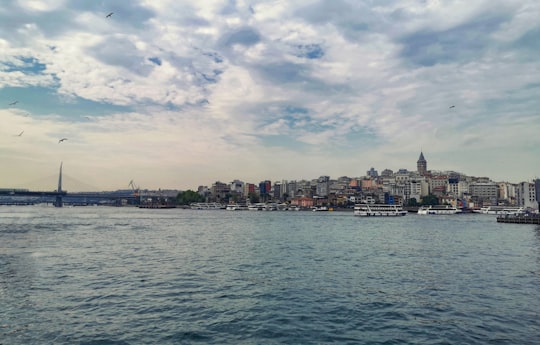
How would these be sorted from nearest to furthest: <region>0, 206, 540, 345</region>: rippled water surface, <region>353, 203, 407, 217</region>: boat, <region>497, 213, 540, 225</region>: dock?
1. <region>0, 206, 540, 345</region>: rippled water surface
2. <region>497, 213, 540, 225</region>: dock
3. <region>353, 203, 407, 217</region>: boat

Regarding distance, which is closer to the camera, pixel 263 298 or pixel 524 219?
pixel 263 298

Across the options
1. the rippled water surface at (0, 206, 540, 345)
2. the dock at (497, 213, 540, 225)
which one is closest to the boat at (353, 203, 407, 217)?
the dock at (497, 213, 540, 225)

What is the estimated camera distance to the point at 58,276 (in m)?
25.0

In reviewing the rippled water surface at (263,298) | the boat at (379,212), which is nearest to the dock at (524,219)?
the boat at (379,212)

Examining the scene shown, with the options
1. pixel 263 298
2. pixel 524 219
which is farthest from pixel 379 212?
pixel 263 298

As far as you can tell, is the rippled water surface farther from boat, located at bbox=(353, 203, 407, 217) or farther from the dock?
boat, located at bbox=(353, 203, 407, 217)

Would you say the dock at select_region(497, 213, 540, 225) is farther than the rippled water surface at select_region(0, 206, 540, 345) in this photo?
Yes

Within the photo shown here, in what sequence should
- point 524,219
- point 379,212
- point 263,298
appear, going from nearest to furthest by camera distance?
point 263,298 < point 524,219 < point 379,212

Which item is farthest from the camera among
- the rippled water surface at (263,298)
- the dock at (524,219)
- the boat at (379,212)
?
the boat at (379,212)

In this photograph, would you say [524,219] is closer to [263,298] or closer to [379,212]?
[379,212]

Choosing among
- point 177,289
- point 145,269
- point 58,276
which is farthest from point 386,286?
point 58,276

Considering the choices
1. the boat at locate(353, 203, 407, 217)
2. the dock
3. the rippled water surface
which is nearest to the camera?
the rippled water surface

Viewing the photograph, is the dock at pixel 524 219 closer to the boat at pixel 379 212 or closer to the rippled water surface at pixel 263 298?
the boat at pixel 379 212

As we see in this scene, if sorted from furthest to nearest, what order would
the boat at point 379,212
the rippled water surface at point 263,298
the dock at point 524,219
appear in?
the boat at point 379,212 < the dock at point 524,219 < the rippled water surface at point 263,298
